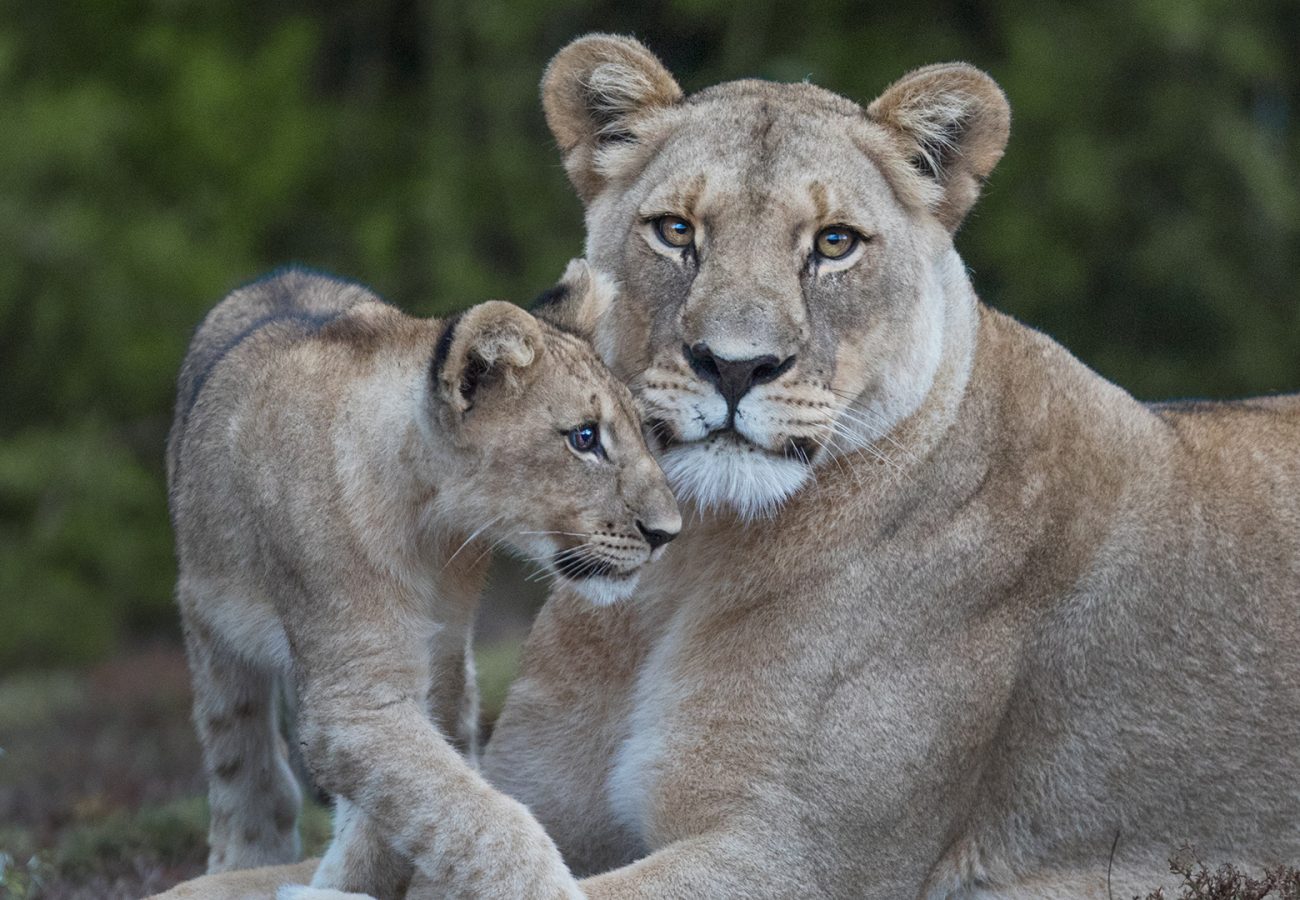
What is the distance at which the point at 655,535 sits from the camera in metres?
4.36

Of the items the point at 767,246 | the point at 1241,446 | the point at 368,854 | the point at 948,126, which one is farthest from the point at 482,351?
the point at 1241,446

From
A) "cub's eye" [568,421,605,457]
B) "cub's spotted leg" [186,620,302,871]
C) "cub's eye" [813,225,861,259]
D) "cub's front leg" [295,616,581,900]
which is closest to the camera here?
"cub's front leg" [295,616,581,900]

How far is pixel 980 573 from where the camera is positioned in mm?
4602

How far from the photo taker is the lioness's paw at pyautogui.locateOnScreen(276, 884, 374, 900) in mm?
4453

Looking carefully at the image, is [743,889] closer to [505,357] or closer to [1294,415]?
[505,357]

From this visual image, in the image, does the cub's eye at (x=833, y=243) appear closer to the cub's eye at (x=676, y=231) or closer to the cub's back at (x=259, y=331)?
the cub's eye at (x=676, y=231)

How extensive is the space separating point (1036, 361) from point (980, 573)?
2.02 feet

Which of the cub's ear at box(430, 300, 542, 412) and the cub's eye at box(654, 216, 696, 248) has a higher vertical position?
the cub's eye at box(654, 216, 696, 248)

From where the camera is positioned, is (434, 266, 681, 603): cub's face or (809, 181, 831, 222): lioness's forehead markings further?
(809, 181, 831, 222): lioness's forehead markings

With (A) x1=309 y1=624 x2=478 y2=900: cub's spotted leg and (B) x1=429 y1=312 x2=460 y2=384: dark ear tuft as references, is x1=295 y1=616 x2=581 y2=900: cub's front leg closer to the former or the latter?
(A) x1=309 y1=624 x2=478 y2=900: cub's spotted leg

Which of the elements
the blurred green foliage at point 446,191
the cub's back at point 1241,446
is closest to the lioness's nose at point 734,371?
the cub's back at point 1241,446

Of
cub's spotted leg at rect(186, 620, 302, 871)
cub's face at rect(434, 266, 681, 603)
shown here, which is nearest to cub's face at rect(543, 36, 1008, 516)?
cub's face at rect(434, 266, 681, 603)

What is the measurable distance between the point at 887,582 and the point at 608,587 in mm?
671

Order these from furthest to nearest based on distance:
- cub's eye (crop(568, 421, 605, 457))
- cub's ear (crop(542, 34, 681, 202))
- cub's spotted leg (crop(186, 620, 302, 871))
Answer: cub's spotted leg (crop(186, 620, 302, 871))
cub's ear (crop(542, 34, 681, 202))
cub's eye (crop(568, 421, 605, 457))
